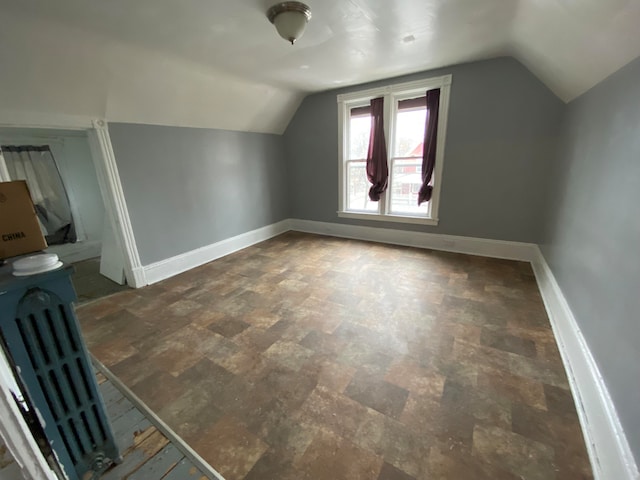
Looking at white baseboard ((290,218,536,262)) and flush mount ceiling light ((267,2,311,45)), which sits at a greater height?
flush mount ceiling light ((267,2,311,45))

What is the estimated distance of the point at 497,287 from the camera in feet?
9.45

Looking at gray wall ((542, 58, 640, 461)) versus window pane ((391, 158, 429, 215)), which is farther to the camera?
window pane ((391, 158, 429, 215))

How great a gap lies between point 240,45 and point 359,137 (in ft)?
8.37

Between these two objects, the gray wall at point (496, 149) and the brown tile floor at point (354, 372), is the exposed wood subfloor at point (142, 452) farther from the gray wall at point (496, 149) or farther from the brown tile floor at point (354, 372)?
the gray wall at point (496, 149)

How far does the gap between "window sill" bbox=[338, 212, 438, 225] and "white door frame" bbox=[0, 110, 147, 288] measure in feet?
10.6

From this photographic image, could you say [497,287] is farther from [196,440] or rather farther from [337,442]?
[196,440]

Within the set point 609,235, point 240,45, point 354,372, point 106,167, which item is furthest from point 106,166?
point 609,235

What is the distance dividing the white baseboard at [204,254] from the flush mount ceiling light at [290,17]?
300 cm

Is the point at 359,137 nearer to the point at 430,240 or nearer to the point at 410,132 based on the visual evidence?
the point at 410,132

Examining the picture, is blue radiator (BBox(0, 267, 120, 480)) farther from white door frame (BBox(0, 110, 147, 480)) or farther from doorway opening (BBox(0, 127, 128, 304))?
doorway opening (BBox(0, 127, 128, 304))

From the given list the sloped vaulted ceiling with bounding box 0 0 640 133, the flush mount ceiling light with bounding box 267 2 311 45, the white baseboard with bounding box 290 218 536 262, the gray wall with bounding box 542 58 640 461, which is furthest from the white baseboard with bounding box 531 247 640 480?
the flush mount ceiling light with bounding box 267 2 311 45

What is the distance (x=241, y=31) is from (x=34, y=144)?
4.31m

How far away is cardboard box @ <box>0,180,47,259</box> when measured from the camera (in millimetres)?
1080

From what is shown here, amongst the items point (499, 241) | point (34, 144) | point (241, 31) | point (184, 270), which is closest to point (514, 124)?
point (499, 241)
